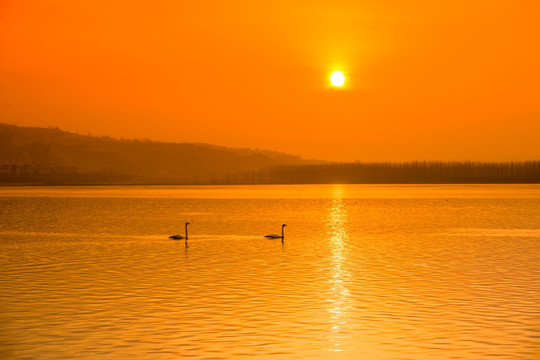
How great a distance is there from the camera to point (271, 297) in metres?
26.4

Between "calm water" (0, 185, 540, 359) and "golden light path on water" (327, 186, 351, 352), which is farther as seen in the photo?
"golden light path on water" (327, 186, 351, 352)

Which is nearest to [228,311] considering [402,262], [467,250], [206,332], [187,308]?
[187,308]

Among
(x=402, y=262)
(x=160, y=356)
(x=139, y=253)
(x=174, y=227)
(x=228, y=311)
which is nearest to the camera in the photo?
(x=160, y=356)

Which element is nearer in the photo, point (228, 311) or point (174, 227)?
point (228, 311)

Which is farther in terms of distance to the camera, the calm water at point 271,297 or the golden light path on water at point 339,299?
the golden light path on water at point 339,299

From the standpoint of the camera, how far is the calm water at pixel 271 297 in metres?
19.4

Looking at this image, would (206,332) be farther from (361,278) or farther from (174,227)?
(174,227)

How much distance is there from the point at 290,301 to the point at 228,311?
263cm

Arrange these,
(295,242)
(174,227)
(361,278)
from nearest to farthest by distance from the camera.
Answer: (361,278), (295,242), (174,227)

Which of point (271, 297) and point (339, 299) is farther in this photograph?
point (271, 297)

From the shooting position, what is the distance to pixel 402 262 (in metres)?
36.6

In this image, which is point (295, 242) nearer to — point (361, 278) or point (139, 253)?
point (139, 253)

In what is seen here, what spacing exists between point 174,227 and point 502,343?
4522 cm

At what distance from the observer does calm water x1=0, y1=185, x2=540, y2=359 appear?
19.4 metres
